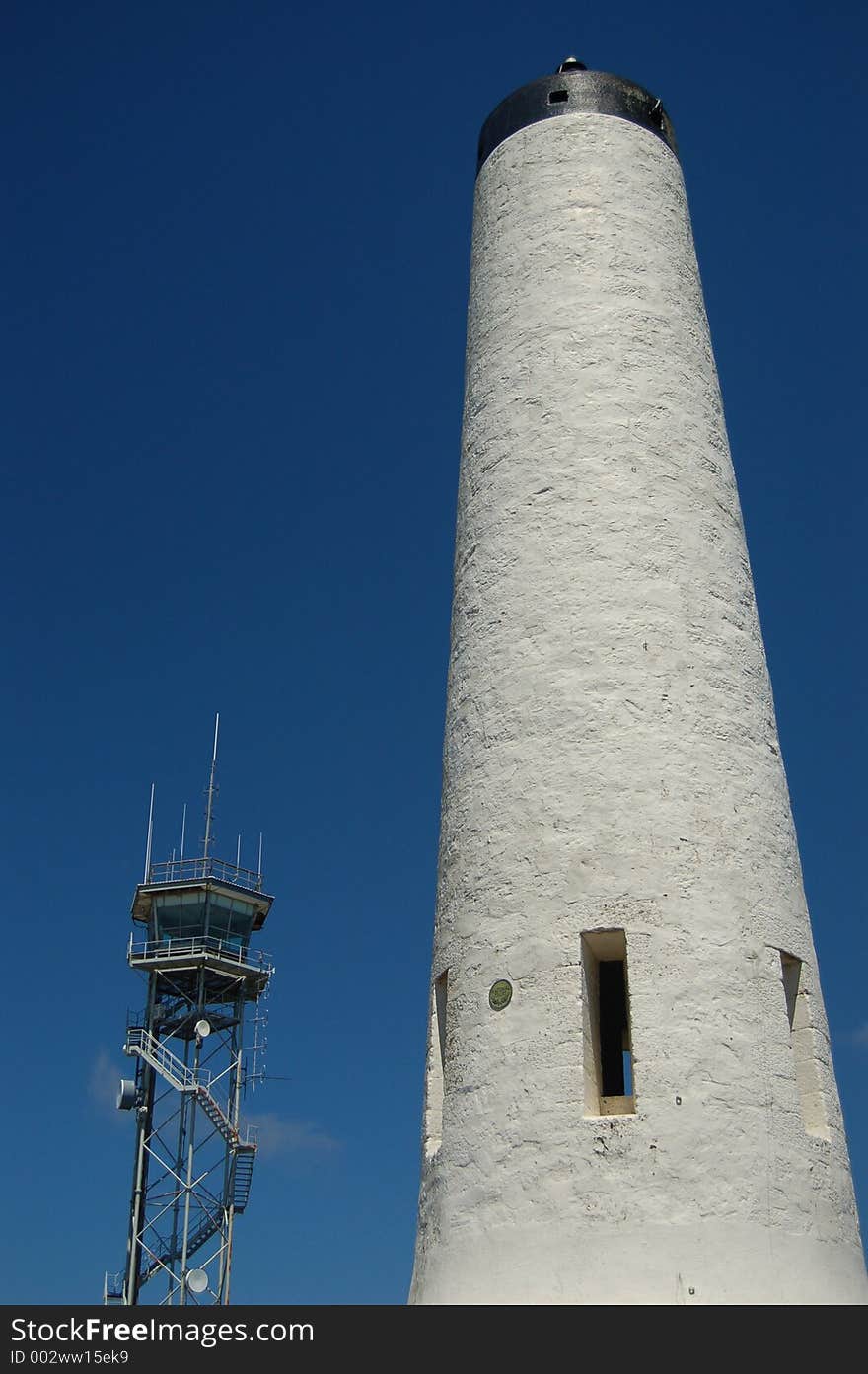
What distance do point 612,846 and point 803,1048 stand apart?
2.60m

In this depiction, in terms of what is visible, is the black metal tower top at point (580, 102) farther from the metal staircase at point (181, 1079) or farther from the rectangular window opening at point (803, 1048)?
the metal staircase at point (181, 1079)

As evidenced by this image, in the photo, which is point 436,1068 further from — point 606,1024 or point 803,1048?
point 803,1048

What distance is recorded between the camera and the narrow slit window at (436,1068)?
1352cm

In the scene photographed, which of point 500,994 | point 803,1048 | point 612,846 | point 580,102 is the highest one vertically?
point 580,102

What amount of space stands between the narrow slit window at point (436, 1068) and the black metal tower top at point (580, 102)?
10693mm

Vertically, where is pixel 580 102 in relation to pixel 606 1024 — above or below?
above

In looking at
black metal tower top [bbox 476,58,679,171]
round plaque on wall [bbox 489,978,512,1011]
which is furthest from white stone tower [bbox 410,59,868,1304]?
black metal tower top [bbox 476,58,679,171]

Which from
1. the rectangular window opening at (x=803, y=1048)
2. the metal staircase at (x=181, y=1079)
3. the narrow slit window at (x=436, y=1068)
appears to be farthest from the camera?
the metal staircase at (x=181, y=1079)

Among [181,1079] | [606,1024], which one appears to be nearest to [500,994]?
[606,1024]

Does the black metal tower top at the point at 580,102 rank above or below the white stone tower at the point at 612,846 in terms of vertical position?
above

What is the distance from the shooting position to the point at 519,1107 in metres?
12.1

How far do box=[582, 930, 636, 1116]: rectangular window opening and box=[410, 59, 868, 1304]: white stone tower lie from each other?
0.11 ft

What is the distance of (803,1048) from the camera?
13.0 m

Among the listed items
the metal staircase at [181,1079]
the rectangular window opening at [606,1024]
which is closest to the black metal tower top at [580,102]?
the rectangular window opening at [606,1024]
